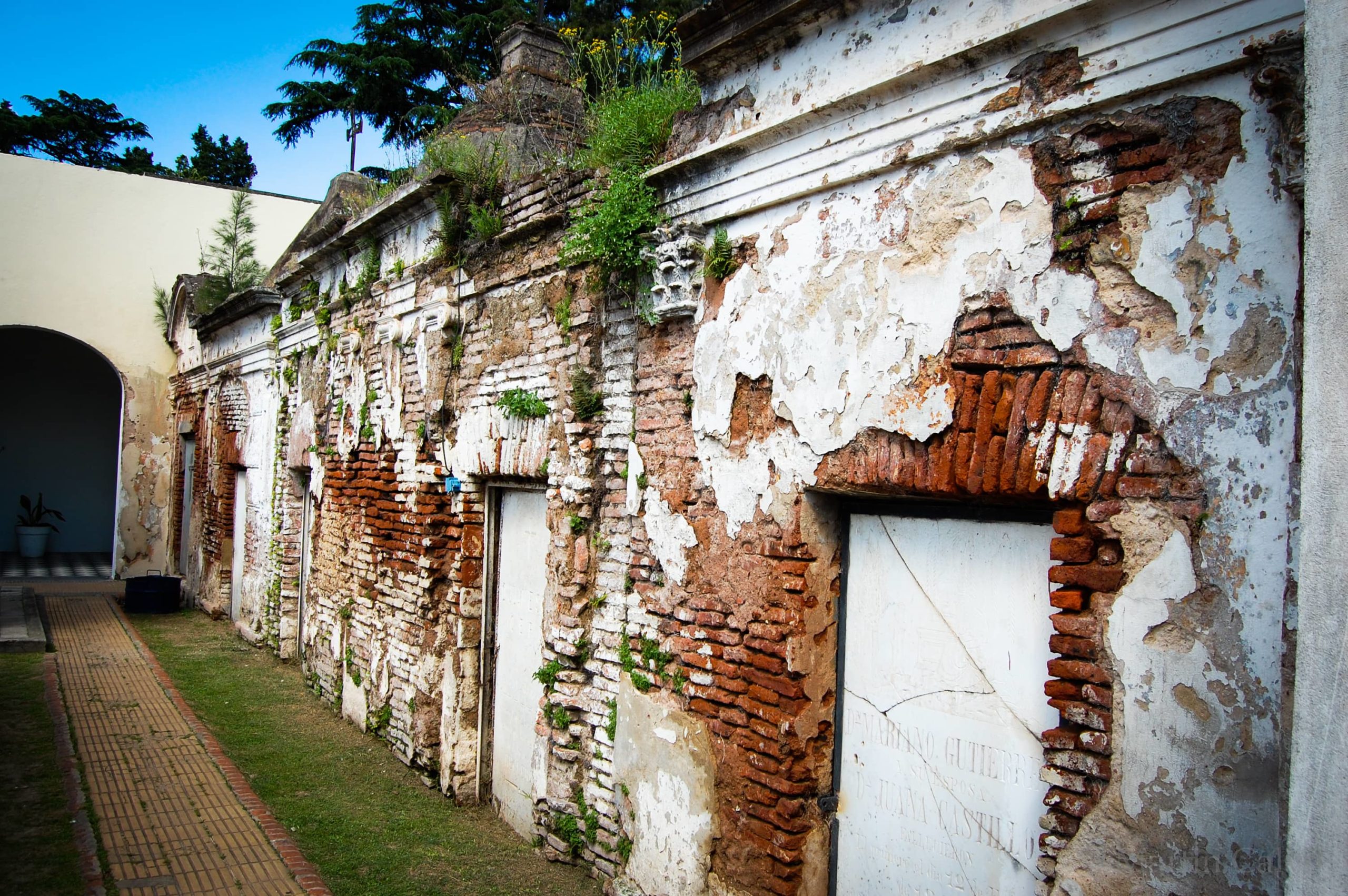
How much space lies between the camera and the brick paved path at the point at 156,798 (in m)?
4.70

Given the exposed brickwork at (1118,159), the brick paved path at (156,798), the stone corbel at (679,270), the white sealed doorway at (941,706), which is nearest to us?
the exposed brickwork at (1118,159)

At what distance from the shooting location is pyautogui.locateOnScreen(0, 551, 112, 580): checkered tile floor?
15.7 m

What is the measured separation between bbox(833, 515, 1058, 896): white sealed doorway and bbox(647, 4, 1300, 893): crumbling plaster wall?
1.19ft

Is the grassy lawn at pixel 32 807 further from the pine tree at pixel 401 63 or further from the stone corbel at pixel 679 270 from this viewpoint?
the pine tree at pixel 401 63

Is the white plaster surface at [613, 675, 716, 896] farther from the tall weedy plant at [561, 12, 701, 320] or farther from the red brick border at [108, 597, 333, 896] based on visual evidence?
the tall weedy plant at [561, 12, 701, 320]

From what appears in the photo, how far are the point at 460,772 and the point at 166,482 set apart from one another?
40.7ft

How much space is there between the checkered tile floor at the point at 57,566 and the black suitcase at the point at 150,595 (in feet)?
13.1

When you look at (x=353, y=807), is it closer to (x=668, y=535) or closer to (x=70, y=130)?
(x=668, y=535)

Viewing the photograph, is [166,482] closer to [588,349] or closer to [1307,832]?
[588,349]

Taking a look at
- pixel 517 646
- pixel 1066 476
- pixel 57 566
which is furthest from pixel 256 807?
pixel 57 566

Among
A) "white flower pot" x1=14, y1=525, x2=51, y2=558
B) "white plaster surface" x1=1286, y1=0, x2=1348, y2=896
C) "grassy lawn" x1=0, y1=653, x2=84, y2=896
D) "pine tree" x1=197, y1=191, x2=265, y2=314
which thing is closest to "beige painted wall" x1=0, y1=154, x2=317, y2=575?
"pine tree" x1=197, y1=191, x2=265, y2=314

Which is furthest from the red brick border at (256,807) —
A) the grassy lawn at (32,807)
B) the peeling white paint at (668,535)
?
the peeling white paint at (668,535)

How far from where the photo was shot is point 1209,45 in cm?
242

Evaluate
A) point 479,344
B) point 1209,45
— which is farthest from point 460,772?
point 1209,45
